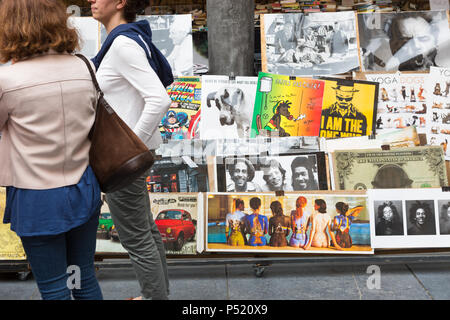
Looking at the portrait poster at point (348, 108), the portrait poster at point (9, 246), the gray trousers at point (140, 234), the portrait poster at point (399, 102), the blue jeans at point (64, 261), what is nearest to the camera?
the blue jeans at point (64, 261)

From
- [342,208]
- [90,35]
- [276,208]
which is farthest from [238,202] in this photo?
[90,35]

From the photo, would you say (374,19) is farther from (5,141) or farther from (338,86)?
(5,141)

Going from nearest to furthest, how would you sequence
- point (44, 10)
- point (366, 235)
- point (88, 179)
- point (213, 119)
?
point (44, 10) → point (88, 179) → point (366, 235) → point (213, 119)

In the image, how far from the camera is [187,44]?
421 centimetres

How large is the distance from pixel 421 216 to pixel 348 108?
87 centimetres

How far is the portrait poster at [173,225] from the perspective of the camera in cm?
329

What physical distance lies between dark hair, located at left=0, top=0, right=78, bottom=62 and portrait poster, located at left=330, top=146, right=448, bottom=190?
206cm

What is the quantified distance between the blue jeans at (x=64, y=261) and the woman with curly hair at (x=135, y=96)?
37 cm

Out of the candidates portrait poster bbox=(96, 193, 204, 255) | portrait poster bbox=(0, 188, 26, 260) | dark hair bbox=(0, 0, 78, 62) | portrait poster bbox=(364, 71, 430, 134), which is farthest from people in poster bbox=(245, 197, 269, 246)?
dark hair bbox=(0, 0, 78, 62)

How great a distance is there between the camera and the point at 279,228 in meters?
3.27

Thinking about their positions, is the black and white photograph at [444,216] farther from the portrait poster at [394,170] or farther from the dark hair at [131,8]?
the dark hair at [131,8]

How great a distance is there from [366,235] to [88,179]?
1876 mm

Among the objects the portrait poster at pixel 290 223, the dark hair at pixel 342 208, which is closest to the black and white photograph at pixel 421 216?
the portrait poster at pixel 290 223
